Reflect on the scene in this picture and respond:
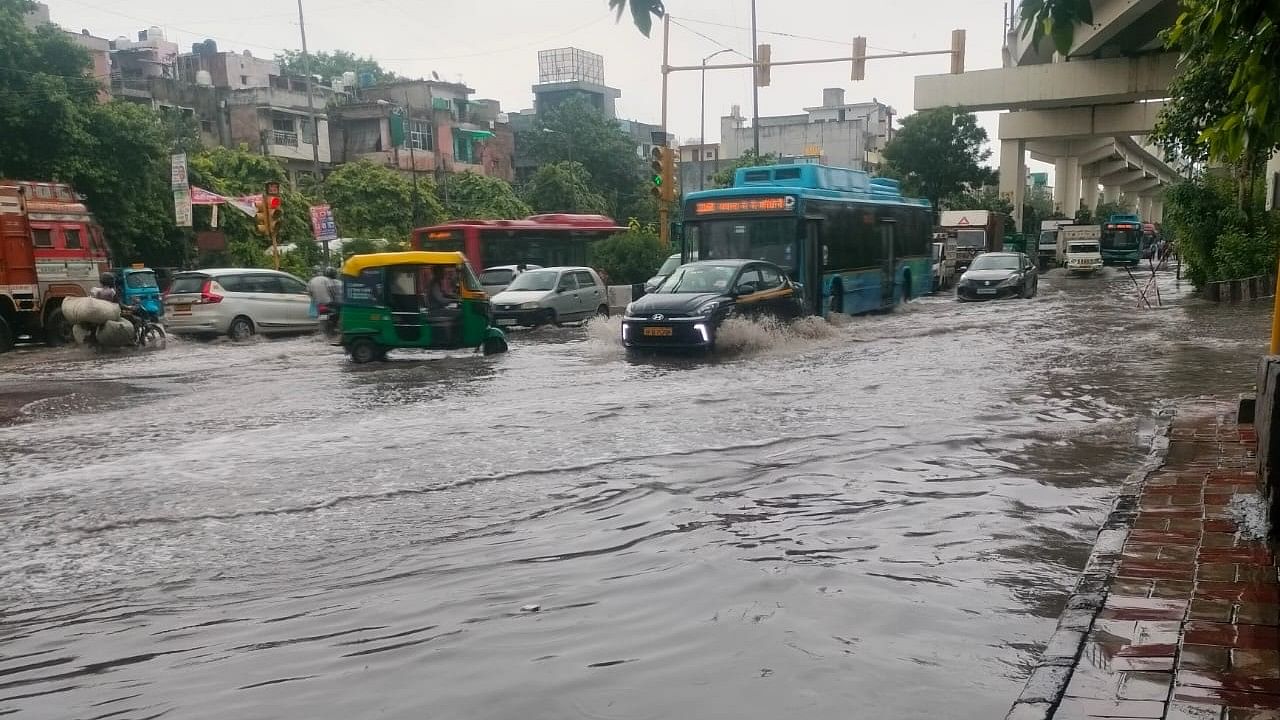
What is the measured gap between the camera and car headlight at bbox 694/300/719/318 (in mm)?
15453

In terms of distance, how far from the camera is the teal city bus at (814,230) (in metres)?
19.5

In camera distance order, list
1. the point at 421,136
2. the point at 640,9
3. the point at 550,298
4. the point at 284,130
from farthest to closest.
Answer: the point at 421,136 < the point at 284,130 < the point at 550,298 < the point at 640,9

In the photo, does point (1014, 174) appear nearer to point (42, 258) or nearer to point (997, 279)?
point (997, 279)

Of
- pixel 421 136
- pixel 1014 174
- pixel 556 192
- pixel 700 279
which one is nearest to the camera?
pixel 700 279

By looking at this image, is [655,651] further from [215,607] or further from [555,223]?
[555,223]

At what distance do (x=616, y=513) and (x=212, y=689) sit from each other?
3085 mm

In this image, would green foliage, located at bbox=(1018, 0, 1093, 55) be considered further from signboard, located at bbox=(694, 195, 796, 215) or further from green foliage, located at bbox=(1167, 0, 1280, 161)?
signboard, located at bbox=(694, 195, 796, 215)

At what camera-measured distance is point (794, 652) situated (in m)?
4.39

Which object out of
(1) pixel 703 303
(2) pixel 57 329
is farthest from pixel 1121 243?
(2) pixel 57 329

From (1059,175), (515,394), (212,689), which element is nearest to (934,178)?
(1059,175)

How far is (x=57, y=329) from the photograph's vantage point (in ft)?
65.4

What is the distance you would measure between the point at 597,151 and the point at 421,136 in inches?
375

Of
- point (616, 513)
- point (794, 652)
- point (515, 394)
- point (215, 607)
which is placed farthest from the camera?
point (515, 394)

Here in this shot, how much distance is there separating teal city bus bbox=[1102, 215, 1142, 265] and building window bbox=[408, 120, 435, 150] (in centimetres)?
3369
